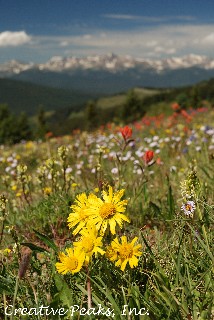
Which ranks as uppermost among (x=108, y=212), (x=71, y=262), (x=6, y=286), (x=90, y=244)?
(x=108, y=212)

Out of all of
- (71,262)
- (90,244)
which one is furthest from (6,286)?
(90,244)

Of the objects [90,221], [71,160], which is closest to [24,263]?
[90,221]

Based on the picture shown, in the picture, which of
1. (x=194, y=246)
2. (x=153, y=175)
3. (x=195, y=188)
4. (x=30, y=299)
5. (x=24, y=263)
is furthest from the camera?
(x=153, y=175)

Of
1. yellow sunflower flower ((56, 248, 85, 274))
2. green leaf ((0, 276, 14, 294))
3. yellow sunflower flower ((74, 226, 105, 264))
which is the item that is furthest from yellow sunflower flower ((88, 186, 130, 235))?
green leaf ((0, 276, 14, 294))

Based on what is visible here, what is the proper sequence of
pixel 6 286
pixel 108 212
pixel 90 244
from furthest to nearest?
pixel 6 286, pixel 108 212, pixel 90 244

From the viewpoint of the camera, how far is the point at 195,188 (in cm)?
265

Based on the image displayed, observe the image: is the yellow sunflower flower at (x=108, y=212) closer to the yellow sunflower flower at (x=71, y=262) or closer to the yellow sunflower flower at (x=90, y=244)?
the yellow sunflower flower at (x=90, y=244)

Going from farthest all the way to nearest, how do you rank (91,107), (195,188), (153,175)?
(91,107)
(153,175)
(195,188)

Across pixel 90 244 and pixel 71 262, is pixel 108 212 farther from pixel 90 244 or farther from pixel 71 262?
pixel 71 262

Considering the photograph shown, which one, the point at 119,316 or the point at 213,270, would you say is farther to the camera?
the point at 213,270

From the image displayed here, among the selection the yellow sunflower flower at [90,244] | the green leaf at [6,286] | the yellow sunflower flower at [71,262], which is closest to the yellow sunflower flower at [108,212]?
the yellow sunflower flower at [90,244]

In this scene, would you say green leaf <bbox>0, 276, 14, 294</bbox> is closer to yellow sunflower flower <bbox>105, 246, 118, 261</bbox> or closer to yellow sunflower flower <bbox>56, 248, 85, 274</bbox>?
yellow sunflower flower <bbox>56, 248, 85, 274</bbox>

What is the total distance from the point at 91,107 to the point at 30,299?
95.6 metres

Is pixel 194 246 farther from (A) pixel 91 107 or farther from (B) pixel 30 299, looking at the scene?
(A) pixel 91 107
